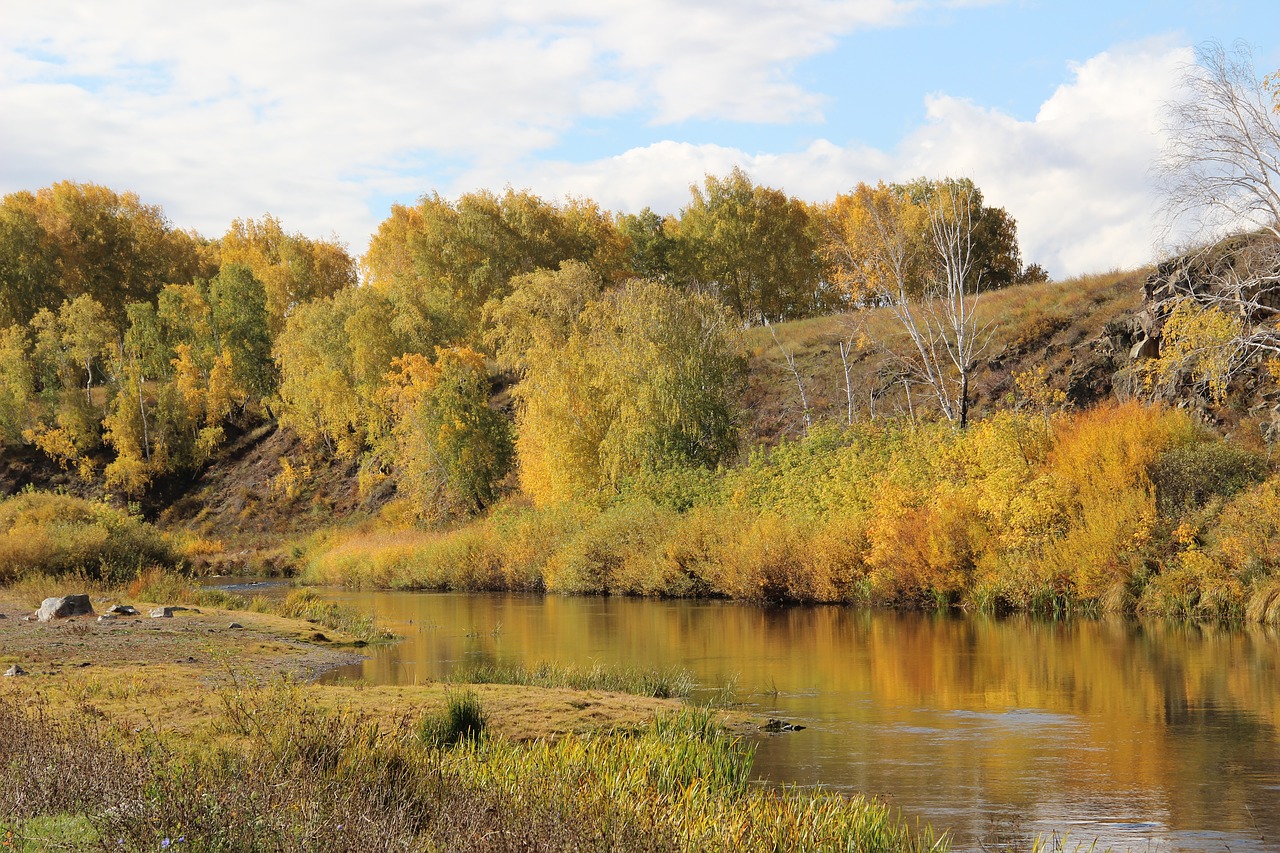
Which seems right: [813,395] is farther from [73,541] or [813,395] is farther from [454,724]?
[454,724]

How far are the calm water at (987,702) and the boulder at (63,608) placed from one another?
7.14 meters

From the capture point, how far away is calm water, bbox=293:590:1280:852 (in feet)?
42.0

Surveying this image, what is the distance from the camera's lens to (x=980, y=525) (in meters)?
35.0

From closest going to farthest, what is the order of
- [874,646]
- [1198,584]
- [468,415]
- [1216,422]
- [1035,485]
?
[874,646] → [1198,584] → [1035,485] → [1216,422] → [468,415]

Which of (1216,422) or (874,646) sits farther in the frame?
(1216,422)

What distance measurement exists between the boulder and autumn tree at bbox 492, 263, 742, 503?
2612 cm

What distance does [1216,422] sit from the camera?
143 ft

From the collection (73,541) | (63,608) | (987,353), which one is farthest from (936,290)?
(63,608)

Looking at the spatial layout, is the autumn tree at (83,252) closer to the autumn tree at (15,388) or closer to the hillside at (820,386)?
the autumn tree at (15,388)

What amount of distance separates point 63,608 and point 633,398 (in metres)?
29.3

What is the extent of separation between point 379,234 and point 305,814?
101m

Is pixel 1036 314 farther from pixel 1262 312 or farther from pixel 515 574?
pixel 515 574

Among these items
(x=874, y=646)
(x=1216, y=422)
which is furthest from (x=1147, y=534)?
(x=1216, y=422)

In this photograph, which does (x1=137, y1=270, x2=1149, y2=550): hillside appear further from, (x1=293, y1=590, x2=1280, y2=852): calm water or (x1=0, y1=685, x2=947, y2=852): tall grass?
(x1=0, y1=685, x2=947, y2=852): tall grass
